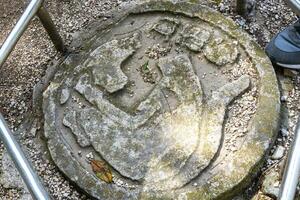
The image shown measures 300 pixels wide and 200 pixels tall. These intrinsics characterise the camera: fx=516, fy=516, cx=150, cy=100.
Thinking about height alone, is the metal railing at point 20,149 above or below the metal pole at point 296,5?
below

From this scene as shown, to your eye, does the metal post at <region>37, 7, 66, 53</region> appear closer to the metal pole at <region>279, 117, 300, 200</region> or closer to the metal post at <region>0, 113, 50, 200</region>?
the metal post at <region>0, 113, 50, 200</region>

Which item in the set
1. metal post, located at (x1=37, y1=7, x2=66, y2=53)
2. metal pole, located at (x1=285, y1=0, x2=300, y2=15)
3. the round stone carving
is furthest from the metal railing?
metal pole, located at (x1=285, y1=0, x2=300, y2=15)

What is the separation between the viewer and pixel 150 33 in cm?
233

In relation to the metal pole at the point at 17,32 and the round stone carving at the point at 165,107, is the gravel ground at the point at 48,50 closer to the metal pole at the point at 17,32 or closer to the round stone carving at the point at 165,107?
the round stone carving at the point at 165,107

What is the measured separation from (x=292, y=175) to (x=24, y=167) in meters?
0.68

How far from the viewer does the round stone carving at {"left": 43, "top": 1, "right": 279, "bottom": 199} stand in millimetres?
1925

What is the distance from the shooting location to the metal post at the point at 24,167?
129 cm

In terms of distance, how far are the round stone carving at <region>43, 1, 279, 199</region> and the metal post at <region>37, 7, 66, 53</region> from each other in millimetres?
88

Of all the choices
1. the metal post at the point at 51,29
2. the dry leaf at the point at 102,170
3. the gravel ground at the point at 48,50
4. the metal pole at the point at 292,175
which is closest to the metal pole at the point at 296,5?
the metal pole at the point at 292,175

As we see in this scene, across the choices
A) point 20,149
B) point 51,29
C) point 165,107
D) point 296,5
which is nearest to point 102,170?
point 165,107

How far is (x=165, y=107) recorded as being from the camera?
208cm

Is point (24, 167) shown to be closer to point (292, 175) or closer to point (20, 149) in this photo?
point (20, 149)

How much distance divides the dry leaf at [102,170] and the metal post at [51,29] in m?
0.65

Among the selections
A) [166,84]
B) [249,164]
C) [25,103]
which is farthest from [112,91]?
[249,164]
